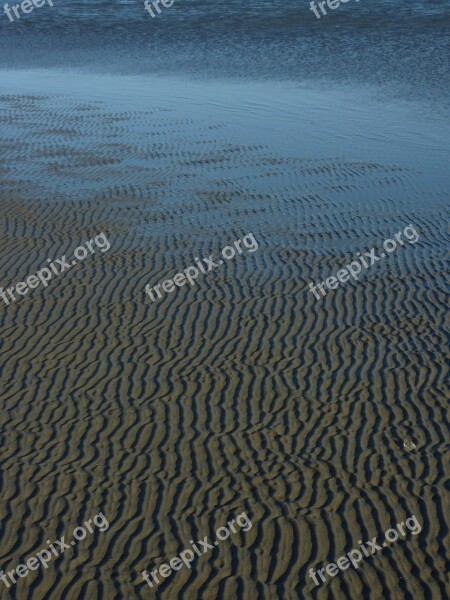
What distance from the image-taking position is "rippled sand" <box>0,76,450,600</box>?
7.37 metres

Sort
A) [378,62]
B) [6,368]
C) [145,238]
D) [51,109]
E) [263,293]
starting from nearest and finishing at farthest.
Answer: [6,368] → [263,293] → [145,238] → [51,109] → [378,62]

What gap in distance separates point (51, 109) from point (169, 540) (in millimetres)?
20333

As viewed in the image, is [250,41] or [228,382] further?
[250,41]

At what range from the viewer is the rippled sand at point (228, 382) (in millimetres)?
7371

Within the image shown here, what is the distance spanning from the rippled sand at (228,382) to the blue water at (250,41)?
11.8 m

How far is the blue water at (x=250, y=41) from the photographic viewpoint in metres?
29.6

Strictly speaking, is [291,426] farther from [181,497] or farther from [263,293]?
[263,293]

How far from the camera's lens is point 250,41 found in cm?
3553

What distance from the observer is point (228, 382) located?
10031 mm

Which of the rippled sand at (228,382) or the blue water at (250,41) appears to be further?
the blue water at (250,41)

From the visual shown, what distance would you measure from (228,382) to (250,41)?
1125 inches

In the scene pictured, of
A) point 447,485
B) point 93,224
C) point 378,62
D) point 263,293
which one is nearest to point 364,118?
point 378,62

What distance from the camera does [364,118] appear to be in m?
23.0

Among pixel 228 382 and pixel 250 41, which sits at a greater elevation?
pixel 228 382
